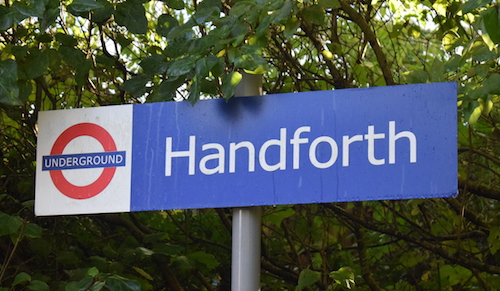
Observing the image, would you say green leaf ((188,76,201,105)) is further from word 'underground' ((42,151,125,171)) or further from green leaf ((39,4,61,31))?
green leaf ((39,4,61,31))

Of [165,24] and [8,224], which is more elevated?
[165,24]

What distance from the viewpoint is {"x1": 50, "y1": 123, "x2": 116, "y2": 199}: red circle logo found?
68.2 inches

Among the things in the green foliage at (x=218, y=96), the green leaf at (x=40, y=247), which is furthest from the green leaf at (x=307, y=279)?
the green leaf at (x=40, y=247)

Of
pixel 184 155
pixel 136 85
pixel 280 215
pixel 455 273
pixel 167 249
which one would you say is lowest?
pixel 455 273

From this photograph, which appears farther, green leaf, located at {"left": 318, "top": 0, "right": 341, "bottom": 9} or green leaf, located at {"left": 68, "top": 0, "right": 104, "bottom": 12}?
green leaf, located at {"left": 318, "top": 0, "right": 341, "bottom": 9}

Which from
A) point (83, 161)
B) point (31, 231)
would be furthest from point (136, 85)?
point (31, 231)

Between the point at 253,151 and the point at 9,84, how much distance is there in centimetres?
72

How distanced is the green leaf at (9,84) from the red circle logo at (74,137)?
163 millimetres

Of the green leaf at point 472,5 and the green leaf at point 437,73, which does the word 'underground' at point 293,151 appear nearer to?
the green leaf at point 472,5

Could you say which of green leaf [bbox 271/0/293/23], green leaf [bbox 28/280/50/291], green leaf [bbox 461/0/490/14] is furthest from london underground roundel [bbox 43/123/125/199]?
green leaf [bbox 461/0/490/14]

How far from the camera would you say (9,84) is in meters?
1.84

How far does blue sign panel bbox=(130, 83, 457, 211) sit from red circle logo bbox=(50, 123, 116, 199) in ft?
0.24

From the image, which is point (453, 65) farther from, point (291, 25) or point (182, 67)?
point (182, 67)

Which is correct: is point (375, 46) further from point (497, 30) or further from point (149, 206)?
point (149, 206)
